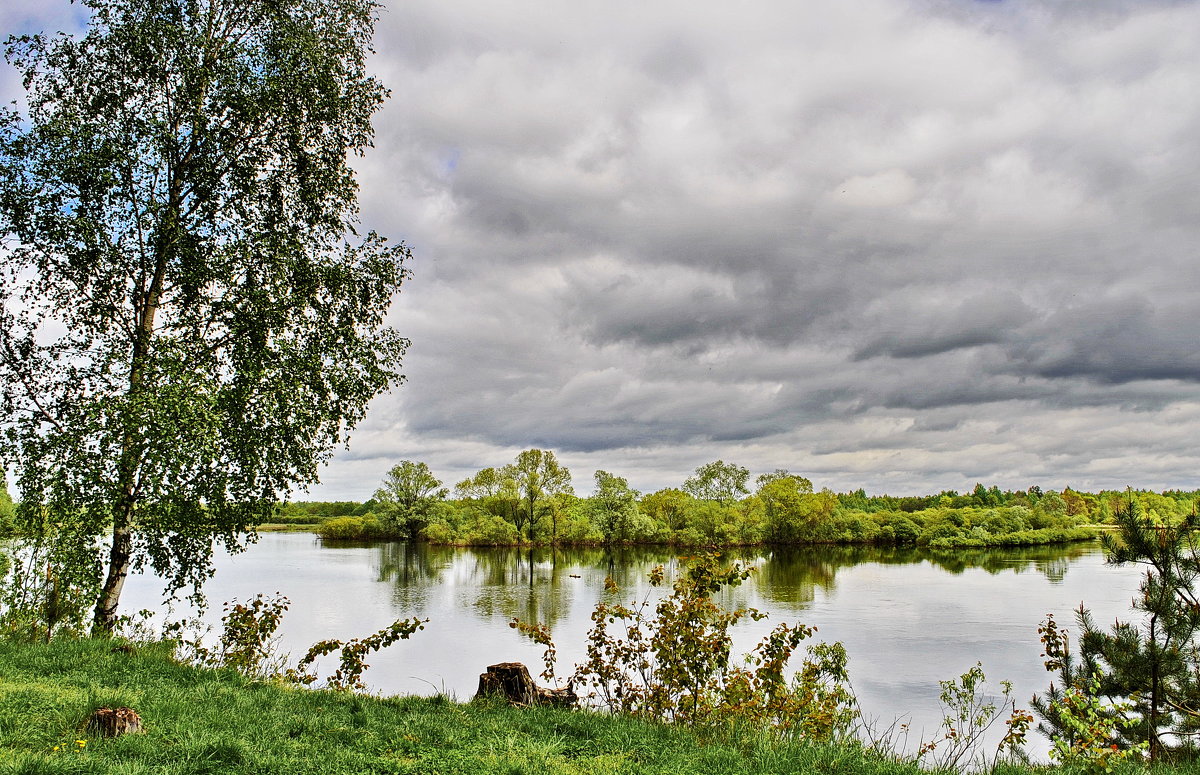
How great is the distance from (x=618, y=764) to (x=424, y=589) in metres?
27.6

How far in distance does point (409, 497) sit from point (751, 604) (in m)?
52.0

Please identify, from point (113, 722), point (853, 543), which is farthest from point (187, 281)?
point (853, 543)

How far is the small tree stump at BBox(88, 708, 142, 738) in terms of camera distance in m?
5.31

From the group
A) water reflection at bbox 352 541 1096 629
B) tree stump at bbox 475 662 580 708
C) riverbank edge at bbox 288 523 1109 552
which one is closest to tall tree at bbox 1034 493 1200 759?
tree stump at bbox 475 662 580 708

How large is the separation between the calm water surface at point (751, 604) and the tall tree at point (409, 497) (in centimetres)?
1656

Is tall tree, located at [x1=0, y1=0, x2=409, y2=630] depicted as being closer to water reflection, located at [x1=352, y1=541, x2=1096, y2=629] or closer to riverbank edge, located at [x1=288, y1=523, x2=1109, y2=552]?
water reflection, located at [x1=352, y1=541, x2=1096, y2=629]

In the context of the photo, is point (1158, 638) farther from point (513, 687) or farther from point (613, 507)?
point (613, 507)

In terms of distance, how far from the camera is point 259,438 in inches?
375

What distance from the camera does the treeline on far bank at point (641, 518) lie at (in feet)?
217

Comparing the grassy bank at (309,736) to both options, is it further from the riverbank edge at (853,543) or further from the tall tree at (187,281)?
the riverbank edge at (853,543)

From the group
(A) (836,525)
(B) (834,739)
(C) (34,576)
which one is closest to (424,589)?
(C) (34,576)

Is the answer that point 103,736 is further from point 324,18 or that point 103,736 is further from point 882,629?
point 882,629

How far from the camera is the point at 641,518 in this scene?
69.7 metres

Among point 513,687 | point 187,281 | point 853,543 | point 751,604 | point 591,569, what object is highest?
point 187,281
